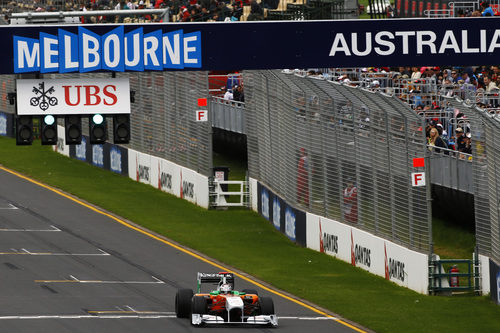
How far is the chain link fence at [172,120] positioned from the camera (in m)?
47.1

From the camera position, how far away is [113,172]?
54.8m

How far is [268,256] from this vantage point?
3788cm

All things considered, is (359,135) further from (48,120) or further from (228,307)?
(48,120)

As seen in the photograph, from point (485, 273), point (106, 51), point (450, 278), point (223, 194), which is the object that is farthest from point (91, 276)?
point (223, 194)

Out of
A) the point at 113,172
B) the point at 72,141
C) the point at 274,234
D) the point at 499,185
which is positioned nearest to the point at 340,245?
the point at 274,234

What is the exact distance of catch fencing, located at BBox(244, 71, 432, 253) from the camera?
32000mm

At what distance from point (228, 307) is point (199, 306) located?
59 cm

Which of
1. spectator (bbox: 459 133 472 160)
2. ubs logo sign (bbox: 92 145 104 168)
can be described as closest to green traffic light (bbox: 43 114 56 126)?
spectator (bbox: 459 133 472 160)

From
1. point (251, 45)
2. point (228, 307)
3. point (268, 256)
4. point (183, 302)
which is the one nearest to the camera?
point (228, 307)

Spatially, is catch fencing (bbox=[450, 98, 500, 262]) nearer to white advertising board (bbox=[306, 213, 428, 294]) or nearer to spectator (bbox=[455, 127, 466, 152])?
white advertising board (bbox=[306, 213, 428, 294])

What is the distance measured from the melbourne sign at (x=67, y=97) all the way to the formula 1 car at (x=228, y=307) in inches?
161

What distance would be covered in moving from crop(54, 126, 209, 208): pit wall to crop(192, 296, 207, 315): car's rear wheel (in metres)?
19.0

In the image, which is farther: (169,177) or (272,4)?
(272,4)

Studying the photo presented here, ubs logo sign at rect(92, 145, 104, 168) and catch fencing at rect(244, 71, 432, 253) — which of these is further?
ubs logo sign at rect(92, 145, 104, 168)
